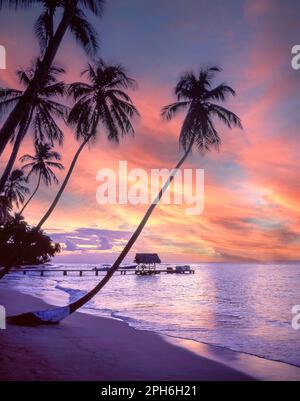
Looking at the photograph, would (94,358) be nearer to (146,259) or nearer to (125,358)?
(125,358)

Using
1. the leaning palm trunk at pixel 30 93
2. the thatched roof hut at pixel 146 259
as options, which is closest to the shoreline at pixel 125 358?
the leaning palm trunk at pixel 30 93

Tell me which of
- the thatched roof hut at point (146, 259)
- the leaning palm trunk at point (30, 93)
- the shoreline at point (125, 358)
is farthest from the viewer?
the thatched roof hut at point (146, 259)

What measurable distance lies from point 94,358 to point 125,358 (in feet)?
3.47

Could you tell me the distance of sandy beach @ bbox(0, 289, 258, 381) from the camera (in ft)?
26.8

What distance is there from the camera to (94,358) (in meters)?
9.84

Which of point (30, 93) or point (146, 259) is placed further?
point (146, 259)

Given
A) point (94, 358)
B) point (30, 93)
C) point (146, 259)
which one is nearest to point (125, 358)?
point (94, 358)

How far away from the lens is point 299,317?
24.3m

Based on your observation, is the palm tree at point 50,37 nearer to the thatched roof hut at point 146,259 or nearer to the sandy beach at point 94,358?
the sandy beach at point 94,358

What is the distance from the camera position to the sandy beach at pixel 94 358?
816cm

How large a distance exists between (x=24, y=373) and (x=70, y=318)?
9.57 metres

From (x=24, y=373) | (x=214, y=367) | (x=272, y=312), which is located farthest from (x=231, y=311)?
(x=24, y=373)

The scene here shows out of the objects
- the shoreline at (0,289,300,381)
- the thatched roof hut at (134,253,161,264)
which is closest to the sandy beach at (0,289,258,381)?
the shoreline at (0,289,300,381)
